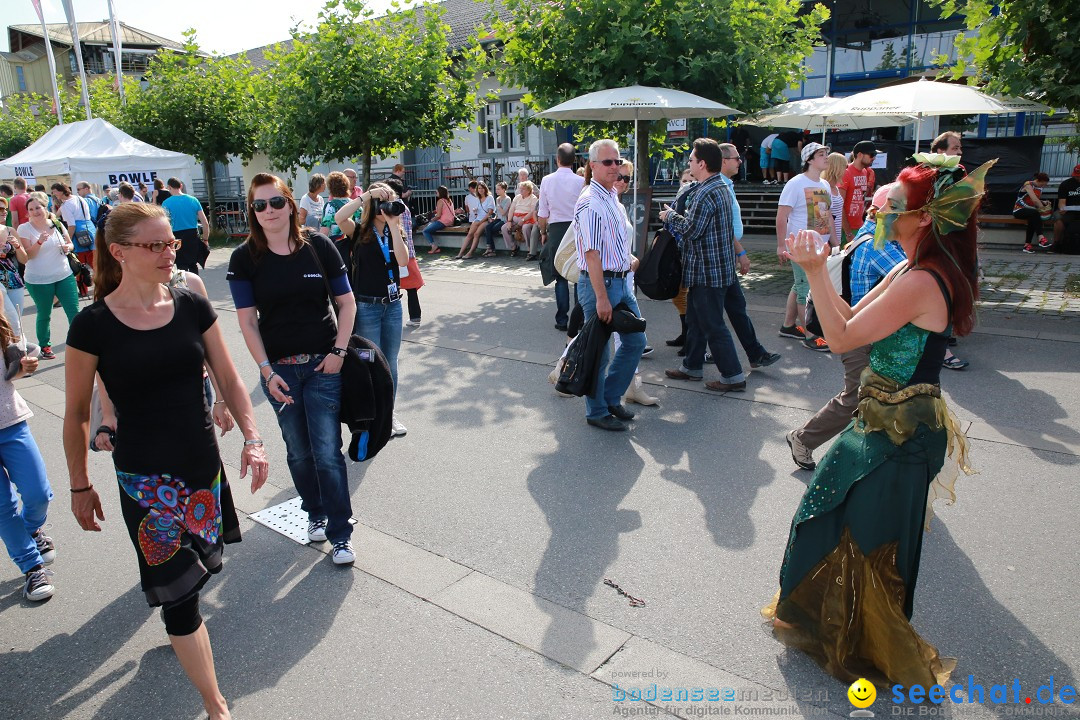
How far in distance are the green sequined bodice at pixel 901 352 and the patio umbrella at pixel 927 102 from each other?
8327mm

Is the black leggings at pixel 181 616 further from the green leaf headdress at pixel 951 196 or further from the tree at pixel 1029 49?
the tree at pixel 1029 49

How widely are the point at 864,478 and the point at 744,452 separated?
7.64ft

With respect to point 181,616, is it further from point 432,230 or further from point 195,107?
point 195,107

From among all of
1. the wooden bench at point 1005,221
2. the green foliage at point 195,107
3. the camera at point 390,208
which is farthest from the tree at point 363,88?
the camera at point 390,208

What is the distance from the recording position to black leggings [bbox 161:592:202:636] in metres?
2.57

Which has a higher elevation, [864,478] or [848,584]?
[864,478]

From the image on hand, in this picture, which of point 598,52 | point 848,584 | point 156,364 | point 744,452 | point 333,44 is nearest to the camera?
point 156,364

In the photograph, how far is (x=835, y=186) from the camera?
7691 millimetres

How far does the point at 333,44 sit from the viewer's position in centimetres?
1499

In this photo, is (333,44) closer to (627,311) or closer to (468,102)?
(468,102)

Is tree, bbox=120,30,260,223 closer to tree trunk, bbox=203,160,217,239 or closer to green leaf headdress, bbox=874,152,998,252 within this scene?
tree trunk, bbox=203,160,217,239

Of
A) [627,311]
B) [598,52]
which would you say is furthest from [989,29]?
[627,311]

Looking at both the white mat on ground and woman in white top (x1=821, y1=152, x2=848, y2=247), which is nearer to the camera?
the white mat on ground

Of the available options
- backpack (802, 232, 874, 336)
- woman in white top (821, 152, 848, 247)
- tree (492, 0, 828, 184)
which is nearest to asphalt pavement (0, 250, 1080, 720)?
backpack (802, 232, 874, 336)
